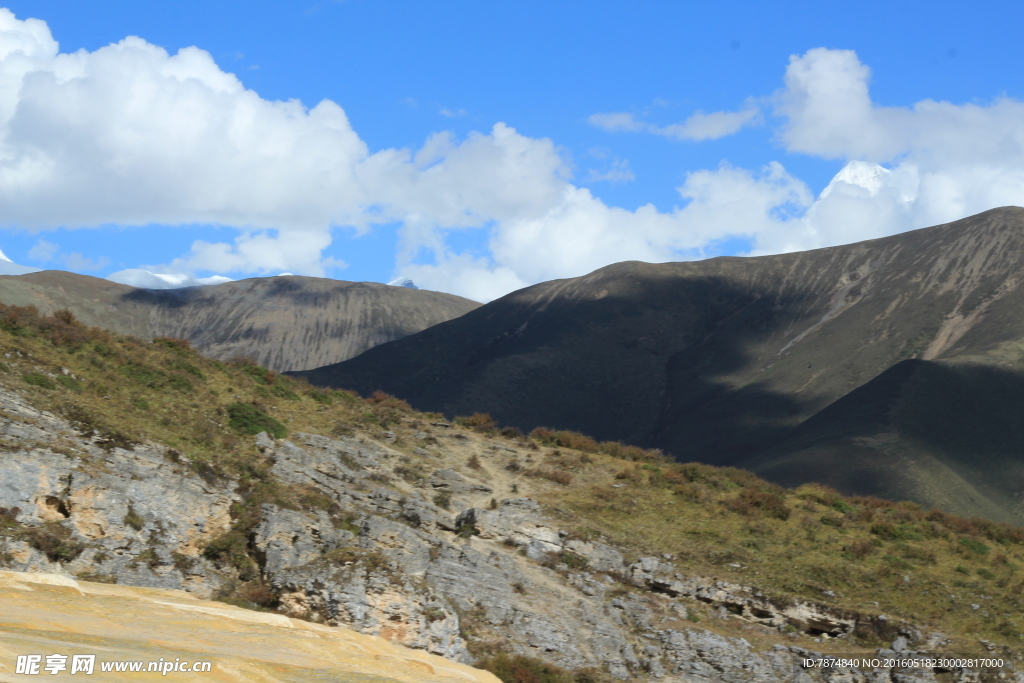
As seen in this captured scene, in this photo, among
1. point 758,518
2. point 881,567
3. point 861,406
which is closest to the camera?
point 881,567

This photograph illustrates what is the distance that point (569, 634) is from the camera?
23.2m

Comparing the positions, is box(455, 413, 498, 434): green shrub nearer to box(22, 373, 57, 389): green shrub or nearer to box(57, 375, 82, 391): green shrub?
box(57, 375, 82, 391): green shrub

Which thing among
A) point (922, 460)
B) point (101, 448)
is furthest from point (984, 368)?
point (101, 448)

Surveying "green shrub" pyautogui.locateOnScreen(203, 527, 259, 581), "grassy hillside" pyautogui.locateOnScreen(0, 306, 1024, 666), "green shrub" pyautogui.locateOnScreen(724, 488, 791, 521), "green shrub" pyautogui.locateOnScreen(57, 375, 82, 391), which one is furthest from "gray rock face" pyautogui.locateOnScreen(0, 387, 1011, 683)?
"green shrub" pyautogui.locateOnScreen(724, 488, 791, 521)

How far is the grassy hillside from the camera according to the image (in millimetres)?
25031

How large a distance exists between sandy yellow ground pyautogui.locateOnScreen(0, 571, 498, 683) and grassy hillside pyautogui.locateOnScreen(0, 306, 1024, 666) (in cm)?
386

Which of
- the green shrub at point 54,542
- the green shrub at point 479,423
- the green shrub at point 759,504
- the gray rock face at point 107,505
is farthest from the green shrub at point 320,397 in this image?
the green shrub at point 759,504

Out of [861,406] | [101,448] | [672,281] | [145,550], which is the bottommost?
[145,550]

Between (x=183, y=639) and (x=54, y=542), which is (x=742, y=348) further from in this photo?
(x=183, y=639)

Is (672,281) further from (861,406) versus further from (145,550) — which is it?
(145,550)

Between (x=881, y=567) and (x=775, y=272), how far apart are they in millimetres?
155045

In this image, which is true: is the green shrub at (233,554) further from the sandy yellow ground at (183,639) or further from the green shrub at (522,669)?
the green shrub at (522,669)

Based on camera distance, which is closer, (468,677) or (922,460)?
(468,677)

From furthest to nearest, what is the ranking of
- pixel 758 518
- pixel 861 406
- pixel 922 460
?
1. pixel 861 406
2. pixel 922 460
3. pixel 758 518
